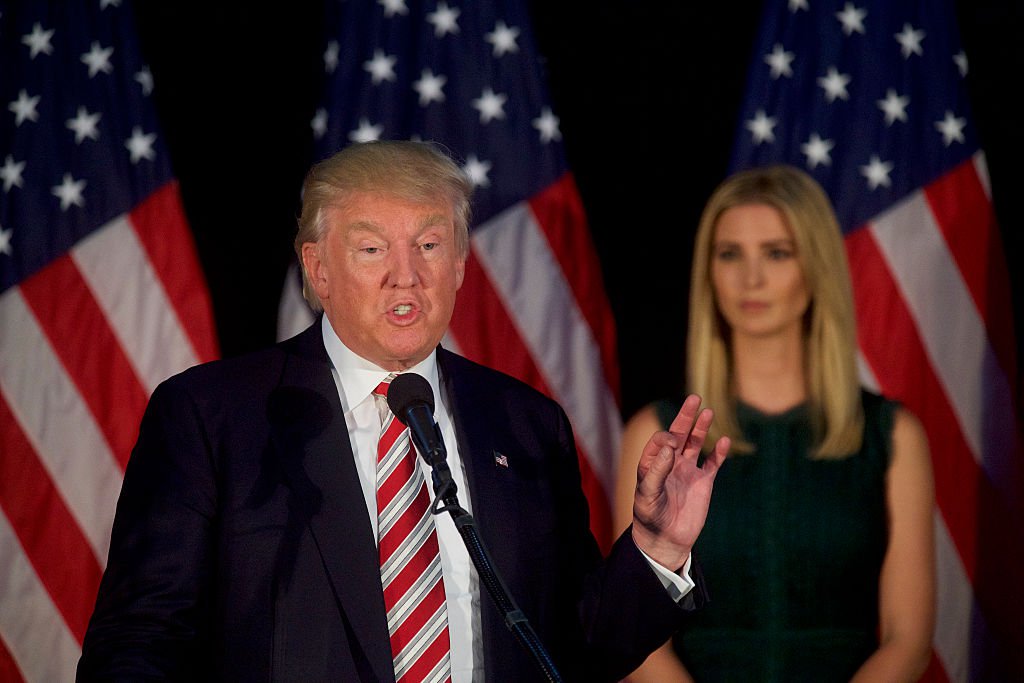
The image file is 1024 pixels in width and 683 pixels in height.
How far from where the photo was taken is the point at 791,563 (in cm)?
277

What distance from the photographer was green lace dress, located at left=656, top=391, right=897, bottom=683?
107 inches

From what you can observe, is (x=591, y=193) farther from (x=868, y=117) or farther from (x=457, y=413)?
(x=457, y=413)

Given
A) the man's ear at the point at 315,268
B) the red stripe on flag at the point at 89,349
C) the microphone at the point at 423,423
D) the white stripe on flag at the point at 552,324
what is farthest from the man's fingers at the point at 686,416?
the red stripe on flag at the point at 89,349

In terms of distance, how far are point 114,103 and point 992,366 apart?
245 centimetres

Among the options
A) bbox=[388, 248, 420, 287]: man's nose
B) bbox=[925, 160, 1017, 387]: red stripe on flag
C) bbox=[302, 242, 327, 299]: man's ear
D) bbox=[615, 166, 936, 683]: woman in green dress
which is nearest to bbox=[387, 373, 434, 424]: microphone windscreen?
bbox=[388, 248, 420, 287]: man's nose

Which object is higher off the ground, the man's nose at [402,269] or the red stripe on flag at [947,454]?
the man's nose at [402,269]

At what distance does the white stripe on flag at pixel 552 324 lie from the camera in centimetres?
309

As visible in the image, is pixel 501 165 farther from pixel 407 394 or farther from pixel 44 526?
pixel 407 394

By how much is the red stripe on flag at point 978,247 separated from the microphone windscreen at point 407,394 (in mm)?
1993

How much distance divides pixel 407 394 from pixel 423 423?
0.17 feet

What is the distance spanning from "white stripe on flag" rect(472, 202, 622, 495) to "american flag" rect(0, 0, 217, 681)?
0.80 metres

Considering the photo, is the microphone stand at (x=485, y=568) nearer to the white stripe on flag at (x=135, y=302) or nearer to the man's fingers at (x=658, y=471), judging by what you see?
the man's fingers at (x=658, y=471)

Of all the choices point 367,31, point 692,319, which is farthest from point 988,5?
point 367,31

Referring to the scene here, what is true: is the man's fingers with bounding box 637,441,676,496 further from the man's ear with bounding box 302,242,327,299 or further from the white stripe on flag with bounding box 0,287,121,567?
the white stripe on flag with bounding box 0,287,121,567
